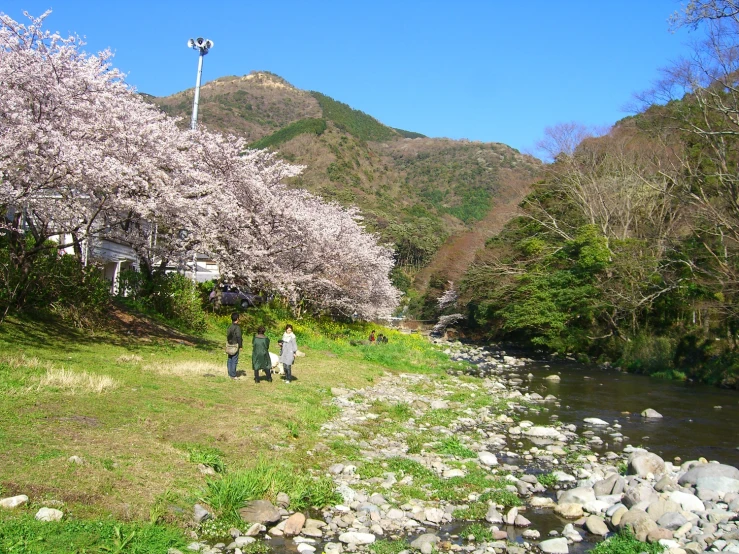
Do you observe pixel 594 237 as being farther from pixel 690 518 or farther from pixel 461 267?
pixel 690 518

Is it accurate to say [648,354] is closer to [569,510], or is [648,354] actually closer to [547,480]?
[547,480]

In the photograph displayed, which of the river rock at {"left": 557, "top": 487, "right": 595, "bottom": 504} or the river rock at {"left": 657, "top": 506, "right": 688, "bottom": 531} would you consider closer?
the river rock at {"left": 657, "top": 506, "right": 688, "bottom": 531}

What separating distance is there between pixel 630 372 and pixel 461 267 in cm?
2901

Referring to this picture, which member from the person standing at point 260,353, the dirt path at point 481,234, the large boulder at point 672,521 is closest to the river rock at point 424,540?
the large boulder at point 672,521

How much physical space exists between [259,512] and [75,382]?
4.86 m

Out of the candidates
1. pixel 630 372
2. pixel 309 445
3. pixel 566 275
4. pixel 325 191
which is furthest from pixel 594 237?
pixel 325 191

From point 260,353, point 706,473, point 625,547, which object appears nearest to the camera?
point 625,547

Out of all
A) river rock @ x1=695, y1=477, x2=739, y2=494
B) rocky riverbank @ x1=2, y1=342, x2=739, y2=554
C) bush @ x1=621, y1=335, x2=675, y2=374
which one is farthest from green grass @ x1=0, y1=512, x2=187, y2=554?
bush @ x1=621, y1=335, x2=675, y2=374

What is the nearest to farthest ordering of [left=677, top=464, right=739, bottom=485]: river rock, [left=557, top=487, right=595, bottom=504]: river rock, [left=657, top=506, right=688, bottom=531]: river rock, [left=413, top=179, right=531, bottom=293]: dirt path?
[left=657, top=506, right=688, bottom=531]: river rock → [left=557, top=487, right=595, bottom=504]: river rock → [left=677, top=464, right=739, bottom=485]: river rock → [left=413, top=179, right=531, bottom=293]: dirt path

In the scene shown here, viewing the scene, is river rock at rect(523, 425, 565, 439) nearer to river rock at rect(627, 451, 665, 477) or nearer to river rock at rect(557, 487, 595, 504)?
river rock at rect(627, 451, 665, 477)

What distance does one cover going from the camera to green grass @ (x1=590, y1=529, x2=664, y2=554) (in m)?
6.47

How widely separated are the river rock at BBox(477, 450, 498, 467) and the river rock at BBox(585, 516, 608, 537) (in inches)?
99.2

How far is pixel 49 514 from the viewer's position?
544cm

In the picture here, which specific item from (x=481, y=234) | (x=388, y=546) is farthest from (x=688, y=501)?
(x=481, y=234)
